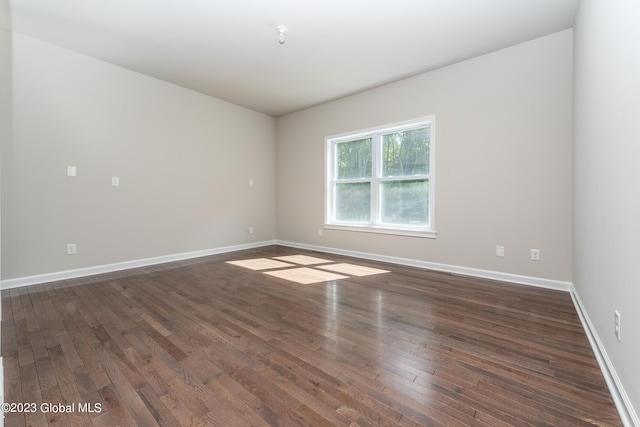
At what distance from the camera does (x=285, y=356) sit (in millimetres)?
1722

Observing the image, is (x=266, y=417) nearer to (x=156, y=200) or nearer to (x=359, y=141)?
(x=156, y=200)

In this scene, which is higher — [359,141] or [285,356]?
[359,141]

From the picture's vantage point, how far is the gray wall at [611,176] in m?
1.19

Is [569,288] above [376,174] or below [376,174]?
below

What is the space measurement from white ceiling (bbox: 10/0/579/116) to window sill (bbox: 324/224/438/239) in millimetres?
2175

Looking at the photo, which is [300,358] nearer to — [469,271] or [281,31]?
[469,271]

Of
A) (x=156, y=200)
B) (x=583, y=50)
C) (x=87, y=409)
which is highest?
(x=583, y=50)

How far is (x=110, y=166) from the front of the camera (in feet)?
12.1

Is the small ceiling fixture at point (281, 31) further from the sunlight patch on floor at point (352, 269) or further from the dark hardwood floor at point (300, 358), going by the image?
the sunlight patch on floor at point (352, 269)

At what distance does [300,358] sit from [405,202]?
303 centimetres

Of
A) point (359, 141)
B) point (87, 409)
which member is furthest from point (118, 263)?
point (359, 141)

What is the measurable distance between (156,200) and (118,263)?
0.98 meters

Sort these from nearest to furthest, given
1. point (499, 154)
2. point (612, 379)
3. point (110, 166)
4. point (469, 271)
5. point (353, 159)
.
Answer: point (612, 379), point (499, 154), point (469, 271), point (110, 166), point (353, 159)

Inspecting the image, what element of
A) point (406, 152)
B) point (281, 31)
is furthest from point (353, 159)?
point (281, 31)
